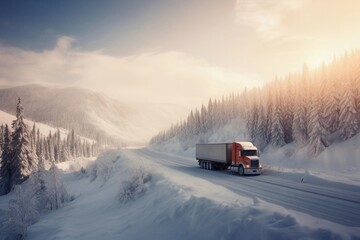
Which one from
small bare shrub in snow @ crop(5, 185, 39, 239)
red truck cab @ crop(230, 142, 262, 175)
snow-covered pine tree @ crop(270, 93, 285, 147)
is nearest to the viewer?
small bare shrub in snow @ crop(5, 185, 39, 239)

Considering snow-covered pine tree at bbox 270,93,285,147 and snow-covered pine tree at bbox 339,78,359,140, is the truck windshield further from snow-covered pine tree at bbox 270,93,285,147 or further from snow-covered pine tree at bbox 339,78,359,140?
snow-covered pine tree at bbox 270,93,285,147

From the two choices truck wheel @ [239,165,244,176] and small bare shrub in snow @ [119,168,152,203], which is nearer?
small bare shrub in snow @ [119,168,152,203]

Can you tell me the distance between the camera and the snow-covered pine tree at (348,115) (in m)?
43.4

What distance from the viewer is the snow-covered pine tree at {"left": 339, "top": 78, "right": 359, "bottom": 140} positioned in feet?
143

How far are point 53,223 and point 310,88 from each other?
52.9 meters

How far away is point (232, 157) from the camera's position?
1293 inches

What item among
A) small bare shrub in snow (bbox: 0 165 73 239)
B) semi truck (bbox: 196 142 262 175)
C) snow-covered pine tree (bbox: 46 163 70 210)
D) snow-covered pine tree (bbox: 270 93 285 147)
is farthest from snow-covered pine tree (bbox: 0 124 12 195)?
snow-covered pine tree (bbox: 270 93 285 147)

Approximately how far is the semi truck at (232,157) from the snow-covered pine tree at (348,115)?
2224 centimetres

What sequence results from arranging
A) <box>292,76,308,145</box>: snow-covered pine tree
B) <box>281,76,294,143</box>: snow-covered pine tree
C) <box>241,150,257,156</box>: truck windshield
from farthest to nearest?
<box>281,76,294,143</box>: snow-covered pine tree, <box>292,76,308,145</box>: snow-covered pine tree, <box>241,150,257,156</box>: truck windshield

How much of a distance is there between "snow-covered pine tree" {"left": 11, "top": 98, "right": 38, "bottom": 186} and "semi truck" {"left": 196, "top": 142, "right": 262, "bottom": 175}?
37.4m

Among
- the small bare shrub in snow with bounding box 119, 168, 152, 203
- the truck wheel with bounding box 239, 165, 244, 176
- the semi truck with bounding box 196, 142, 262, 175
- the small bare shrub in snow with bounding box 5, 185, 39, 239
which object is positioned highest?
the semi truck with bounding box 196, 142, 262, 175

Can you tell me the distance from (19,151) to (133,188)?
40.2 meters

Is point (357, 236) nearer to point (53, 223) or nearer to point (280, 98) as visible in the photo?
point (53, 223)

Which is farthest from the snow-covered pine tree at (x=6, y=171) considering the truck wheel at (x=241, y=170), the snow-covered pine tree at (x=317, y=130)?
the snow-covered pine tree at (x=317, y=130)
